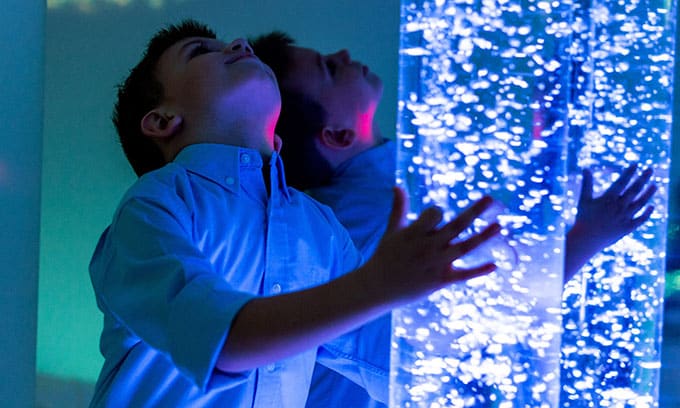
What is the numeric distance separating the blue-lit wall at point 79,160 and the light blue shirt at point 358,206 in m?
0.37

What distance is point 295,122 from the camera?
1.17m

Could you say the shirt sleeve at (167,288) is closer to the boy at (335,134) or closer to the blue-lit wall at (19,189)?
the blue-lit wall at (19,189)

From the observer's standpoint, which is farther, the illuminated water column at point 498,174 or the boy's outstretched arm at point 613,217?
the boy's outstretched arm at point 613,217

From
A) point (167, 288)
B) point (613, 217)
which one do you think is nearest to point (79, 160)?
point (167, 288)

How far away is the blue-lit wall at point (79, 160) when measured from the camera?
1.22 metres

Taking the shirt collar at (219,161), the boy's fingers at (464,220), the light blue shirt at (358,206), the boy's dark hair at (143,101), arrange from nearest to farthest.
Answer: the boy's fingers at (464,220)
the shirt collar at (219,161)
the boy's dark hair at (143,101)
the light blue shirt at (358,206)

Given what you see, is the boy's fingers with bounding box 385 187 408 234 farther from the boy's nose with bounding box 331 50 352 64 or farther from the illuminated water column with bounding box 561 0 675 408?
the boy's nose with bounding box 331 50 352 64

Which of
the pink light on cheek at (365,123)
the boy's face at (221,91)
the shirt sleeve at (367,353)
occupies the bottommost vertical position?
the shirt sleeve at (367,353)

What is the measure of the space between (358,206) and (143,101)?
41 cm

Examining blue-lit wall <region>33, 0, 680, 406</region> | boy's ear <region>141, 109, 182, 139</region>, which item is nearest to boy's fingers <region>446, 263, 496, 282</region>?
boy's ear <region>141, 109, 182, 139</region>

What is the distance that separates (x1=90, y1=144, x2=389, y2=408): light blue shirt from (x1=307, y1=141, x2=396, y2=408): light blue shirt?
0.19 meters

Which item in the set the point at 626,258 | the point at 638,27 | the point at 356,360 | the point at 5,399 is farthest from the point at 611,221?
the point at 5,399

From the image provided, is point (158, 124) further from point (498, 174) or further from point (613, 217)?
point (613, 217)

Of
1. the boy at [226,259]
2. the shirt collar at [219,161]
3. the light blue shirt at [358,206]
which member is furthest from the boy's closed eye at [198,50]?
the light blue shirt at [358,206]
